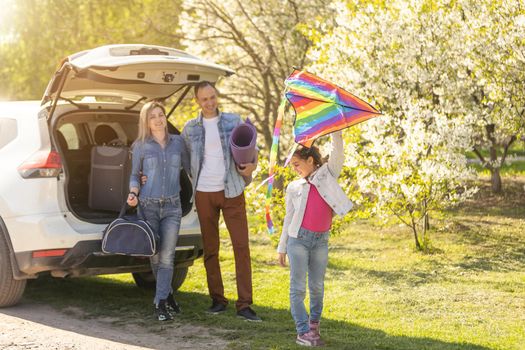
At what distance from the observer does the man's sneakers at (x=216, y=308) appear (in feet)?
24.5

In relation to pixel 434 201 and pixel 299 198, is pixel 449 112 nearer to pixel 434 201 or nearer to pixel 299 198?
pixel 434 201

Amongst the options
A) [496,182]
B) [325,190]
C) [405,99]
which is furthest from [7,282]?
[496,182]

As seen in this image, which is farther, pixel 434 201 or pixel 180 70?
pixel 434 201

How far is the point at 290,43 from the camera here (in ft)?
57.2

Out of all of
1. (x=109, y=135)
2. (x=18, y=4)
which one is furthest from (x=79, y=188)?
(x=18, y=4)

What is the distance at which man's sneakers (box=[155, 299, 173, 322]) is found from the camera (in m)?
7.13

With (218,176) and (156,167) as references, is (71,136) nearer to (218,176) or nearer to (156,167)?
(156,167)

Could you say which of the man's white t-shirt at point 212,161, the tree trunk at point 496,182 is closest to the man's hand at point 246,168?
the man's white t-shirt at point 212,161

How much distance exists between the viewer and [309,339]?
6.10 metres

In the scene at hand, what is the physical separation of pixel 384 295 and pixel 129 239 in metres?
2.99

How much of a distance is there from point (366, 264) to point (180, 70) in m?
4.64

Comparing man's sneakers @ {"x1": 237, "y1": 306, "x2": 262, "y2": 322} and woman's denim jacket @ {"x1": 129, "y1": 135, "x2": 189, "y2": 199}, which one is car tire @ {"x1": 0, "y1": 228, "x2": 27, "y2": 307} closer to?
woman's denim jacket @ {"x1": 129, "y1": 135, "x2": 189, "y2": 199}

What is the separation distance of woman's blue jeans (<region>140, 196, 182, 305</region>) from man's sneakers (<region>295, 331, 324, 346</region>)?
1.56 meters

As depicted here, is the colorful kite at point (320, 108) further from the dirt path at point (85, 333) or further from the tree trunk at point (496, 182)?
the tree trunk at point (496, 182)
